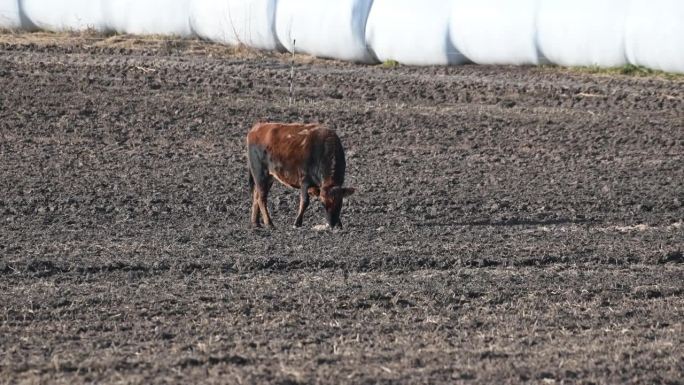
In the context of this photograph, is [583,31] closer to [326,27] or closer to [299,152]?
[326,27]

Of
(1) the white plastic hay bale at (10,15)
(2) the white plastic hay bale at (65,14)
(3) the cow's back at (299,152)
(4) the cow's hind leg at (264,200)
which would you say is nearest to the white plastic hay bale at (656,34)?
(3) the cow's back at (299,152)

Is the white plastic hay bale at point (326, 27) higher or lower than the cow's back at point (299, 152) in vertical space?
lower

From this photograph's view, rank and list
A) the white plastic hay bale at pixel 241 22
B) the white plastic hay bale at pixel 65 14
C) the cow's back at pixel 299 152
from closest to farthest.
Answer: the cow's back at pixel 299 152
the white plastic hay bale at pixel 241 22
the white plastic hay bale at pixel 65 14

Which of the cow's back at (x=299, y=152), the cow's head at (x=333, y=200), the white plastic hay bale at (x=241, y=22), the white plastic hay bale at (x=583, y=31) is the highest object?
the cow's back at (x=299, y=152)

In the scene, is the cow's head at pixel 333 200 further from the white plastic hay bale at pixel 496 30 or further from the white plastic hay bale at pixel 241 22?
the white plastic hay bale at pixel 241 22

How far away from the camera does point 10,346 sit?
905cm

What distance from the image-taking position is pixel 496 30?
993 inches

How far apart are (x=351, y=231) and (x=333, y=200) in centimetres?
37

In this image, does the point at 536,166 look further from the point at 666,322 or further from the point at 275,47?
the point at 275,47

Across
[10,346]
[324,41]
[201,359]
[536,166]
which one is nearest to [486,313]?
[201,359]

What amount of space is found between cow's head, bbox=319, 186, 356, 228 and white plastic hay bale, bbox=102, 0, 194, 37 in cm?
1518

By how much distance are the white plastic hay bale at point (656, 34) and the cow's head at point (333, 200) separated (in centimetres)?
1091

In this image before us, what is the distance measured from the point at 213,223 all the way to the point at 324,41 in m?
12.5

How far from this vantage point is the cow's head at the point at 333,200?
547 inches
